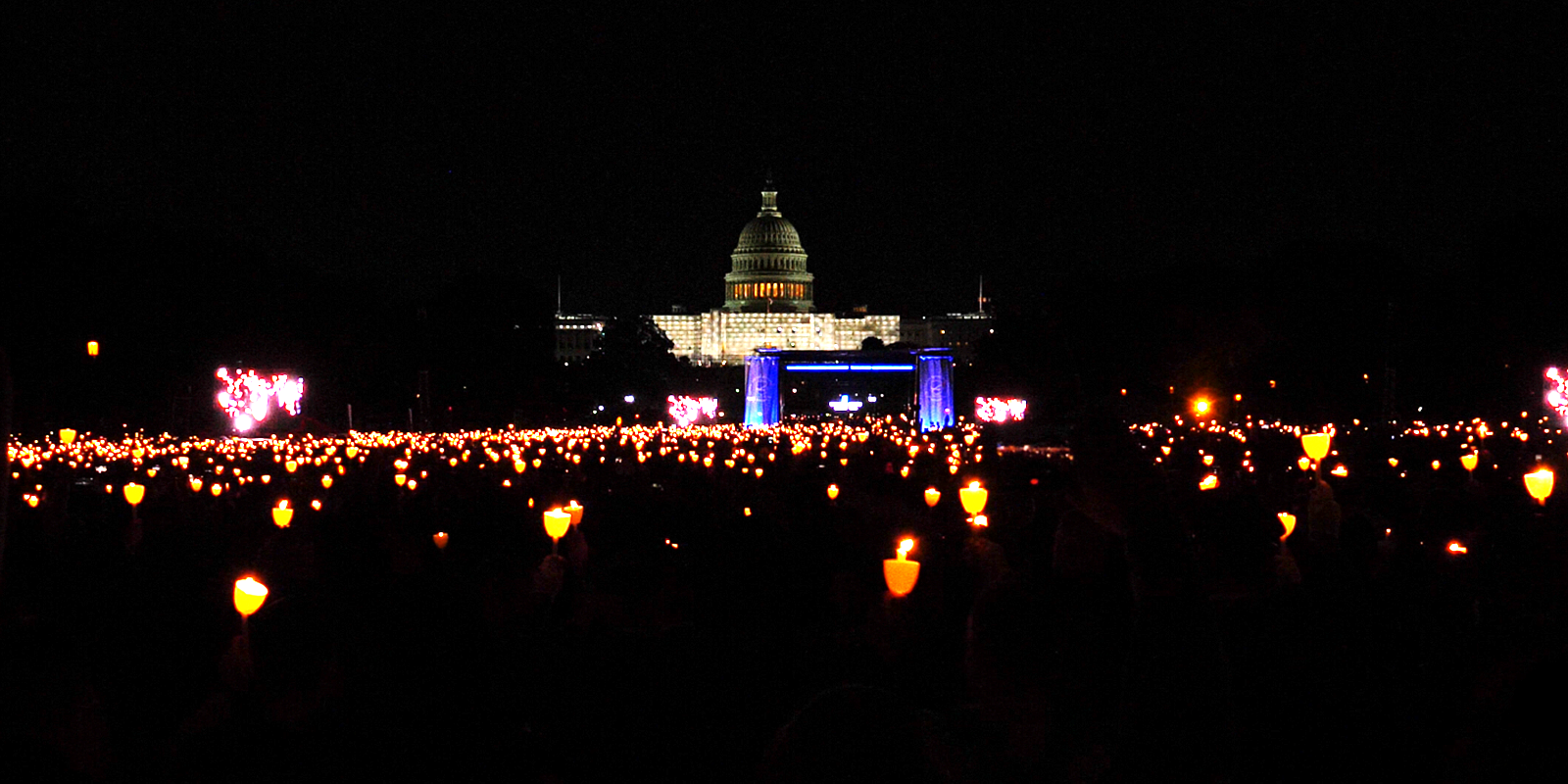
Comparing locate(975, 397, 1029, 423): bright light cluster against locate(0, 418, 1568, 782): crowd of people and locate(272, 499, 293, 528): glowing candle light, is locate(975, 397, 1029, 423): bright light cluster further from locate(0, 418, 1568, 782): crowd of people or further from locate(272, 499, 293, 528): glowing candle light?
locate(272, 499, 293, 528): glowing candle light

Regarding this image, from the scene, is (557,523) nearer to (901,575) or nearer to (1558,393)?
(901,575)

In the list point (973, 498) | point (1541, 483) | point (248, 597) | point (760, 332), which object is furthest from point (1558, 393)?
point (760, 332)

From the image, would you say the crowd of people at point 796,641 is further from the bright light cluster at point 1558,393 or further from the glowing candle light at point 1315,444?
the bright light cluster at point 1558,393

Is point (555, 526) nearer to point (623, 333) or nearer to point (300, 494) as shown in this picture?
point (300, 494)

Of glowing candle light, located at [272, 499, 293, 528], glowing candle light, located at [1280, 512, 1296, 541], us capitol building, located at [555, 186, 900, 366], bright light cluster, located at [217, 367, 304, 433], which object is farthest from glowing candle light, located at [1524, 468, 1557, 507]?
us capitol building, located at [555, 186, 900, 366]

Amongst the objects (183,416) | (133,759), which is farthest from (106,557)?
(183,416)

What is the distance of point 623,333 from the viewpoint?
92438mm

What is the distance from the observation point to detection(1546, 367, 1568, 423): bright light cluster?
27531mm

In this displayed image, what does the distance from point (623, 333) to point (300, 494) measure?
76.8 meters

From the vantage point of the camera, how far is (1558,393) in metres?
27.9

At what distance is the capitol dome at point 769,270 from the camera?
16288 centimetres

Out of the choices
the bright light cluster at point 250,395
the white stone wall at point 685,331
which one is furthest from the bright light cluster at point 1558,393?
the white stone wall at point 685,331

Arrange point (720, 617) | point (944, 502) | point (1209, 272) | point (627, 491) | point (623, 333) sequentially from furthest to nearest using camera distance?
1. point (623, 333)
2. point (1209, 272)
3. point (944, 502)
4. point (627, 491)
5. point (720, 617)

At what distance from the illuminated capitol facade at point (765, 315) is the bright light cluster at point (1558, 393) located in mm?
134909
